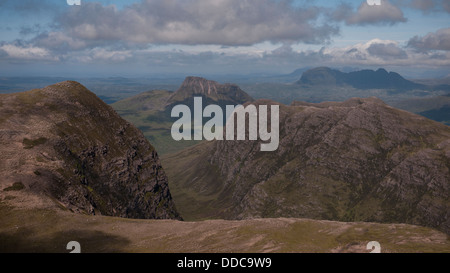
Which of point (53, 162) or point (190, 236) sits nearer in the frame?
point (190, 236)

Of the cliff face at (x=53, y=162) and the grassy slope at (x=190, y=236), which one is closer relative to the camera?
the grassy slope at (x=190, y=236)

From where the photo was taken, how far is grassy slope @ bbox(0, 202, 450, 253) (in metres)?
89.8

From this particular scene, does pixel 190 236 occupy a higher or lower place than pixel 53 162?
lower

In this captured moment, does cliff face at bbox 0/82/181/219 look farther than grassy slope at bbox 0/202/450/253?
Yes

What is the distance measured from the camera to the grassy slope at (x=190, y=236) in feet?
295

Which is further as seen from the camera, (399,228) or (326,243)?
(399,228)

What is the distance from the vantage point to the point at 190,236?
106188 mm
